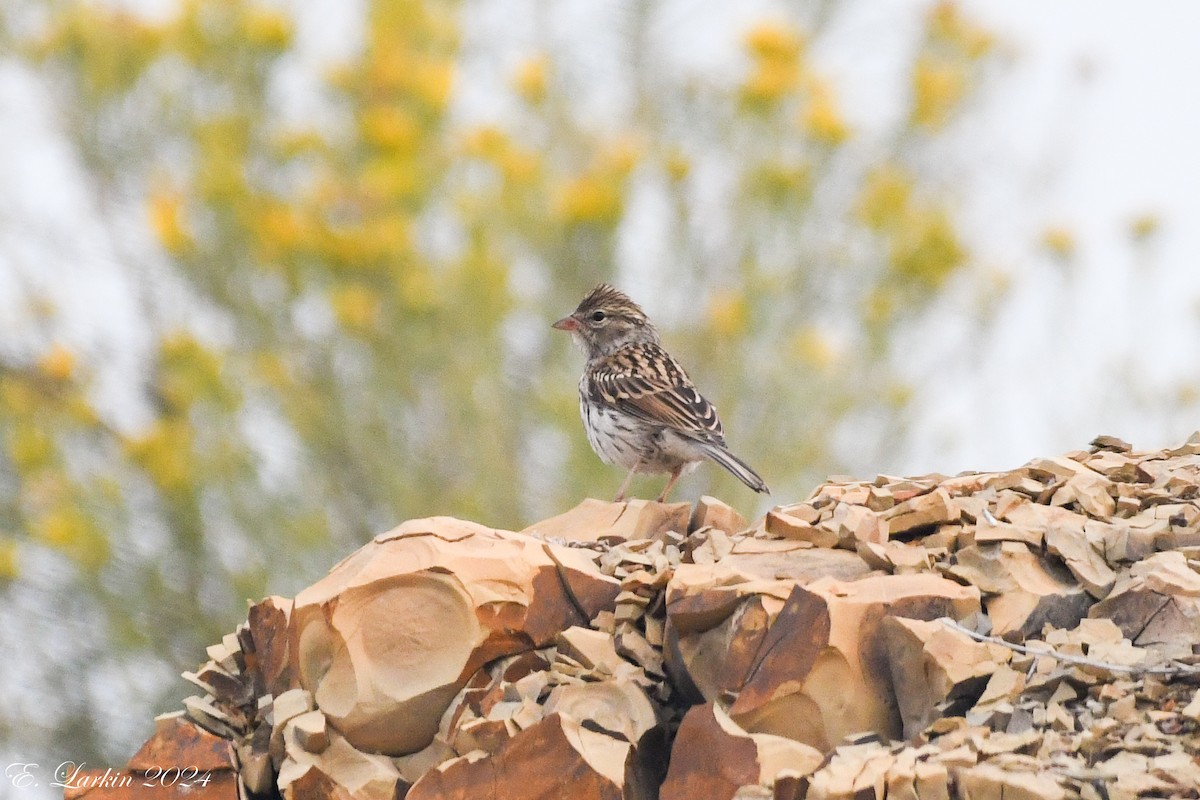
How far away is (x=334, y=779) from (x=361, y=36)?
7599mm

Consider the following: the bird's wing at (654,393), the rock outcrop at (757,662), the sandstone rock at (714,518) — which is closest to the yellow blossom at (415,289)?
the bird's wing at (654,393)

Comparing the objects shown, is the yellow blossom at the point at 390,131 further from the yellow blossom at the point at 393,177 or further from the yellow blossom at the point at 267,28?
the yellow blossom at the point at 267,28

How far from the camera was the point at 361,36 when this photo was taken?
10750mm

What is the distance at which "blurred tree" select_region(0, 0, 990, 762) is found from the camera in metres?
9.09

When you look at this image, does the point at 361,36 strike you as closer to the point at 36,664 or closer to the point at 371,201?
the point at 371,201

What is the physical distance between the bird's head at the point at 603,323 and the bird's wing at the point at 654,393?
0.15 metres

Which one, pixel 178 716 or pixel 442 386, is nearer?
pixel 178 716

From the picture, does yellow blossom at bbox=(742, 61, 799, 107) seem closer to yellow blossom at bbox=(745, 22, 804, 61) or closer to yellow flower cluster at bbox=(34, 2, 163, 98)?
yellow blossom at bbox=(745, 22, 804, 61)

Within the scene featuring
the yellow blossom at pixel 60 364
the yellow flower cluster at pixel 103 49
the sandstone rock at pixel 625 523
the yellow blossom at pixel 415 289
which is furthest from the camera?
the yellow flower cluster at pixel 103 49

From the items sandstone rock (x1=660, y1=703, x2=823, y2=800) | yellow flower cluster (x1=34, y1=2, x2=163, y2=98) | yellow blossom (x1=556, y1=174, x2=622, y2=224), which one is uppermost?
yellow flower cluster (x1=34, y1=2, x2=163, y2=98)

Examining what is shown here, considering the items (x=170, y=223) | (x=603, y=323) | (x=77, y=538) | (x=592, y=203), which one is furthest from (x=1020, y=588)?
(x=170, y=223)

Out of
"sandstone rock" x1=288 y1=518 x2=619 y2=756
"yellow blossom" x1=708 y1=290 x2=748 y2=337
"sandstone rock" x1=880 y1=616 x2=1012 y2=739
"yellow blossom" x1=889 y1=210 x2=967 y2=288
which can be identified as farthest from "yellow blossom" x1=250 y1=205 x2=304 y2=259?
"sandstone rock" x1=880 y1=616 x2=1012 y2=739

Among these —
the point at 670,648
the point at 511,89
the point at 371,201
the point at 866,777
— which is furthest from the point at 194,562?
the point at 866,777

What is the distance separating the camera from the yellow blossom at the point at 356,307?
9.27 m
